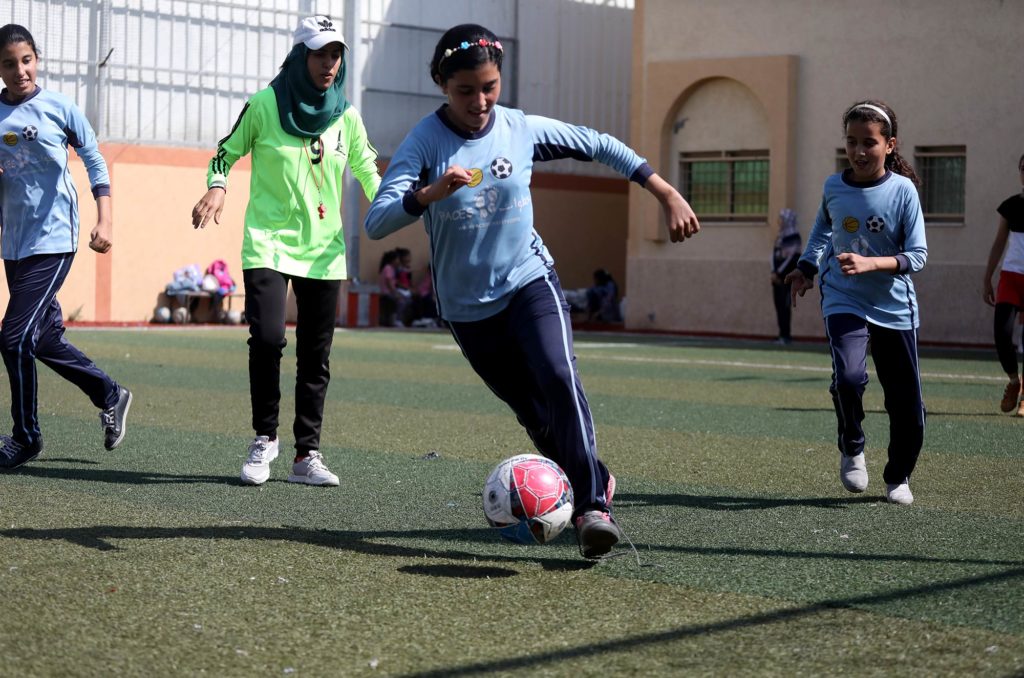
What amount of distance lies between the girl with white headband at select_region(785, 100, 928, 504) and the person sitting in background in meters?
24.1

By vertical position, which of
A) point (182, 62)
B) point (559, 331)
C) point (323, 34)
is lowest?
point (559, 331)

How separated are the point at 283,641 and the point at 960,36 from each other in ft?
74.7

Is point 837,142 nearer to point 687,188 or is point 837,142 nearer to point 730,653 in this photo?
point 687,188

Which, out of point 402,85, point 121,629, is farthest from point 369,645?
point 402,85

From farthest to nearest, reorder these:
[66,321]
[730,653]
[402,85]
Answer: [402,85] → [66,321] → [730,653]

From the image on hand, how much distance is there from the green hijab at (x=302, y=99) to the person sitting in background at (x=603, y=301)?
24052 mm

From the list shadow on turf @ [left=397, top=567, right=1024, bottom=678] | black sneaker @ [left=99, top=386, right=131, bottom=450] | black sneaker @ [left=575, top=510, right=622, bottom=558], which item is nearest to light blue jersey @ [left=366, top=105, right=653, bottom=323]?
black sneaker @ [left=575, top=510, right=622, bottom=558]

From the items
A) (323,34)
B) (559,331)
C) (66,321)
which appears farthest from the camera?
(66,321)

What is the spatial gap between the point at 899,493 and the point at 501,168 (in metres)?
2.65

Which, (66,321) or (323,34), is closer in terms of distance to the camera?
(323,34)

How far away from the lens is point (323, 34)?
7.17m

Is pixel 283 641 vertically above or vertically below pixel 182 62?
below

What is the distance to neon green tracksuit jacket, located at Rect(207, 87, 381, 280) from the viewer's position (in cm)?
734

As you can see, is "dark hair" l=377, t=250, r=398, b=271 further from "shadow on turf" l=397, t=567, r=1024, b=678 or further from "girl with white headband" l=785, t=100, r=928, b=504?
"shadow on turf" l=397, t=567, r=1024, b=678
